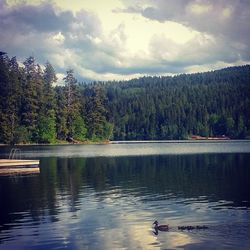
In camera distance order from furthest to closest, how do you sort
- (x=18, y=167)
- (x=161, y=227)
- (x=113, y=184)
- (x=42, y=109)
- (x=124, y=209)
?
(x=42, y=109) → (x=18, y=167) → (x=113, y=184) → (x=124, y=209) → (x=161, y=227)

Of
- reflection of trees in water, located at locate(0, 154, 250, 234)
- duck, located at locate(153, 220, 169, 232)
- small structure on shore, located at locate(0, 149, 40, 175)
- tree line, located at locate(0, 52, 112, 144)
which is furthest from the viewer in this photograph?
tree line, located at locate(0, 52, 112, 144)

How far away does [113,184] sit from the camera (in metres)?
51.6

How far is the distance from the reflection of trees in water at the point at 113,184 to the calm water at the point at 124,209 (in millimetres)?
73

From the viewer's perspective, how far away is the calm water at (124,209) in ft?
84.7

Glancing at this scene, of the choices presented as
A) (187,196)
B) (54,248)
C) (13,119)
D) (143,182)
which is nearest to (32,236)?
(54,248)

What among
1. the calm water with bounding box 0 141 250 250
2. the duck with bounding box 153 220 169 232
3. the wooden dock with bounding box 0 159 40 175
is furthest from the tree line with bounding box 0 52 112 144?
the duck with bounding box 153 220 169 232

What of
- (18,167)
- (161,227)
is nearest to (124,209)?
(161,227)

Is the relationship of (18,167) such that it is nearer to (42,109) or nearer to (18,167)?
(18,167)

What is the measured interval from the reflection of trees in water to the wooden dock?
63.4 inches

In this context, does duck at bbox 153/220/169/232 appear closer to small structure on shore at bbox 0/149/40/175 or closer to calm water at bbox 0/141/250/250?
calm water at bbox 0/141/250/250

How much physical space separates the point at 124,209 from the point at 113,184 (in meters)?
16.1

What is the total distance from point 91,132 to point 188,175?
380 ft

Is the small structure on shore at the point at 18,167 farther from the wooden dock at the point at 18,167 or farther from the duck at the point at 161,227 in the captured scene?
the duck at the point at 161,227

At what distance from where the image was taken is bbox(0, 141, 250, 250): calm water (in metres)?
25.8
